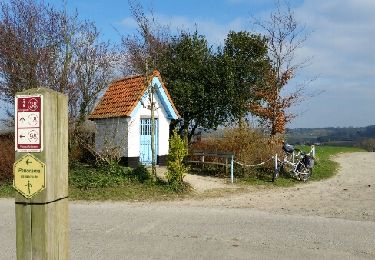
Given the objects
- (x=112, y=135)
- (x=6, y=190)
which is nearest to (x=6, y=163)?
(x=6, y=190)

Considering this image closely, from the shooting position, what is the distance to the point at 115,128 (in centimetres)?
1972

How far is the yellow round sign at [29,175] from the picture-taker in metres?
3.34

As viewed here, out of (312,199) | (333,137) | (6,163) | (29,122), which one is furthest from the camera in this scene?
(333,137)

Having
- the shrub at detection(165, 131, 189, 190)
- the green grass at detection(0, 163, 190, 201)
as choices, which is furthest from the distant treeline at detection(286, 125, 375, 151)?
the green grass at detection(0, 163, 190, 201)

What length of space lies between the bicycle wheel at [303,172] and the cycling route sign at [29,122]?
1508 cm

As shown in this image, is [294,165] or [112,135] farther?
[112,135]

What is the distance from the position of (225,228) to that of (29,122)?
6.10 metres

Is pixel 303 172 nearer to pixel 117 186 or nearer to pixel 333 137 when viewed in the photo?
pixel 117 186

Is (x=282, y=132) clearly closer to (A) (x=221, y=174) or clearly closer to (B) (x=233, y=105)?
(B) (x=233, y=105)

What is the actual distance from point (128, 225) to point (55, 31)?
1633 cm

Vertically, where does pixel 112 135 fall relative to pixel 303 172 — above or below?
above

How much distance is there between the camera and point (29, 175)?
3.37 m

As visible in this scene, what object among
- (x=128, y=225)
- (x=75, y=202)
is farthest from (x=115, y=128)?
(x=128, y=225)

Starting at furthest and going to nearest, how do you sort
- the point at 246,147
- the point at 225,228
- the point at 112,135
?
1. the point at 112,135
2. the point at 246,147
3. the point at 225,228
